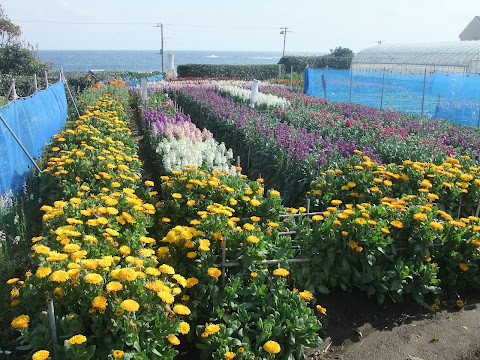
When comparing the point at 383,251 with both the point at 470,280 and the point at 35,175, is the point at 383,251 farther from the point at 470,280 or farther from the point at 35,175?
the point at 35,175

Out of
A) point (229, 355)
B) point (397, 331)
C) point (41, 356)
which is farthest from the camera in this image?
point (397, 331)

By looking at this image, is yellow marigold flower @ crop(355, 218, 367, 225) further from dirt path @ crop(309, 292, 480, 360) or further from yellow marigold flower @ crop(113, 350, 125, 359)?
yellow marigold flower @ crop(113, 350, 125, 359)

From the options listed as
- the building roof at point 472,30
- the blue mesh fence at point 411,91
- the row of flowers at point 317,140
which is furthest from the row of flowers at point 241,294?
the building roof at point 472,30

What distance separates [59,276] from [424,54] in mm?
29467

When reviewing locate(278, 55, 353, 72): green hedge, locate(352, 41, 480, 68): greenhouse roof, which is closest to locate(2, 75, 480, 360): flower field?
locate(352, 41, 480, 68): greenhouse roof

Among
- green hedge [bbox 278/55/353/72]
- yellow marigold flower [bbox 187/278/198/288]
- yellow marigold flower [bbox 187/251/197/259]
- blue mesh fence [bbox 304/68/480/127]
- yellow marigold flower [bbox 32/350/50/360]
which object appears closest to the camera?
yellow marigold flower [bbox 32/350/50/360]

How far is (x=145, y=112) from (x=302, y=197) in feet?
19.2

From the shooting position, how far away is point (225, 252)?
11.9 feet

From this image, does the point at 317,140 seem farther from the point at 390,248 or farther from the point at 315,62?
the point at 315,62

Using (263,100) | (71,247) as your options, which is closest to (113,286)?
(71,247)

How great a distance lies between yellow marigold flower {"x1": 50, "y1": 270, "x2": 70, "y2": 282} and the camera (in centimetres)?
261

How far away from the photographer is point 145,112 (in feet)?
35.5

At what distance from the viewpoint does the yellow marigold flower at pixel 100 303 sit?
2.49 metres

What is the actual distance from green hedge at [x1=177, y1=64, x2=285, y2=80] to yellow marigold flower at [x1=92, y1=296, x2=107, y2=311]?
35.1m
